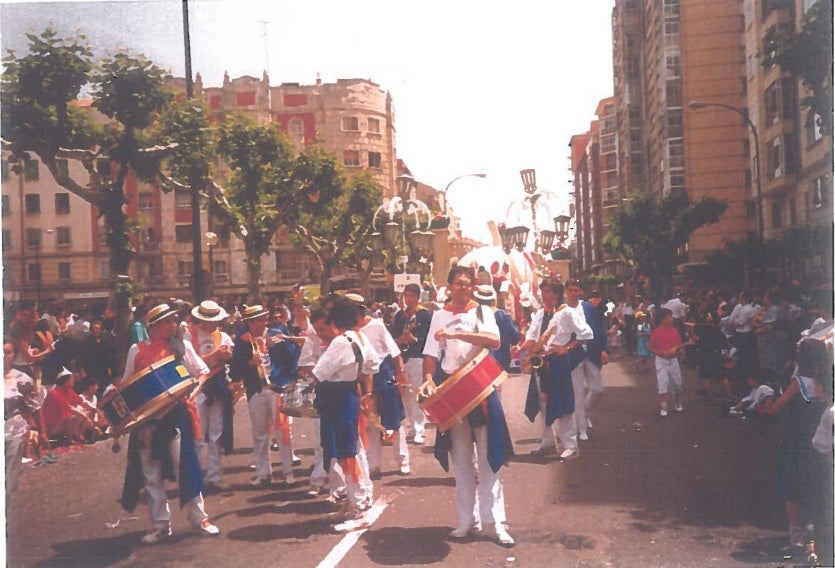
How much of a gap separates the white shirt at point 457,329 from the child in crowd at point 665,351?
5557 mm

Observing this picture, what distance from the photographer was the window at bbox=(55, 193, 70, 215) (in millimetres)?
9305

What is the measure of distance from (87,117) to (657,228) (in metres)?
6.36

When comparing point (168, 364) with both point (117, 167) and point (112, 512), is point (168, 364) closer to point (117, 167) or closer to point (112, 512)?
point (112, 512)

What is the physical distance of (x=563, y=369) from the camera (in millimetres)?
9672

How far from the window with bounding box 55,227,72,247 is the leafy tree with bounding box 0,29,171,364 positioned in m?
0.43

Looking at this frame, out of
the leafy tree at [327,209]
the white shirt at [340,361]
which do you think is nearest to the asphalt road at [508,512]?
the white shirt at [340,361]

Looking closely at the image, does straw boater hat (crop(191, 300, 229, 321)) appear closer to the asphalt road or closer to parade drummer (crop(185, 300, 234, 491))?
parade drummer (crop(185, 300, 234, 491))

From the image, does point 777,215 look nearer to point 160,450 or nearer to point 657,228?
point 657,228

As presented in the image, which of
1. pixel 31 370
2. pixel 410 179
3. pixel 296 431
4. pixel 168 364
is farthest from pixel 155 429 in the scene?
pixel 410 179

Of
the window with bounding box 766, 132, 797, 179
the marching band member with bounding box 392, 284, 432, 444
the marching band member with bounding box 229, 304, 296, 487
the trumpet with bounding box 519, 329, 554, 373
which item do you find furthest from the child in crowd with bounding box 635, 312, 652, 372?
the marching band member with bounding box 229, 304, 296, 487

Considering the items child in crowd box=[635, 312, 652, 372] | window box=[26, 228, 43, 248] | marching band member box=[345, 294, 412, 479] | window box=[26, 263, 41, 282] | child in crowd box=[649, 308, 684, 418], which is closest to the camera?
marching band member box=[345, 294, 412, 479]

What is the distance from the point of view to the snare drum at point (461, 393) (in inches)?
250

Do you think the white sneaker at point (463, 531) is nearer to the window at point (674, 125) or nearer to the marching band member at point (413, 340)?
the marching band member at point (413, 340)

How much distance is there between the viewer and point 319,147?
13828 mm
